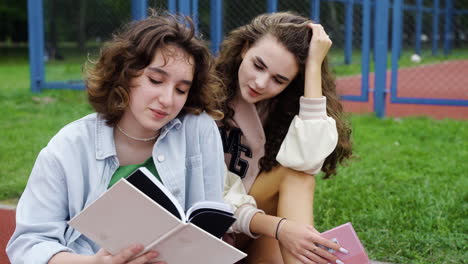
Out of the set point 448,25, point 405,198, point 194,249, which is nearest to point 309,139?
point 194,249

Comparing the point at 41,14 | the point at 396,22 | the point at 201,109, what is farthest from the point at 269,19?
the point at 41,14

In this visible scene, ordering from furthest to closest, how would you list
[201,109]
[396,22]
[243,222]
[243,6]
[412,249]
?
[243,6] < [396,22] < [412,249] < [243,222] < [201,109]

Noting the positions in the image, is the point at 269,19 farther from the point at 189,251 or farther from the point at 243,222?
the point at 189,251

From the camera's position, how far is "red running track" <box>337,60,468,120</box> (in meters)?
7.59

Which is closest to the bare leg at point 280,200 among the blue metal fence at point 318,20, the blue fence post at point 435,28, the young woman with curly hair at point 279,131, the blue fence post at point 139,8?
the young woman with curly hair at point 279,131

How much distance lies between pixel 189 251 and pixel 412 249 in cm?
153

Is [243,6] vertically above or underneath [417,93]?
above

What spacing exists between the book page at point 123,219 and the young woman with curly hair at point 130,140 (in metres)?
0.10

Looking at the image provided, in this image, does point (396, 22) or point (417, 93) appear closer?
point (396, 22)

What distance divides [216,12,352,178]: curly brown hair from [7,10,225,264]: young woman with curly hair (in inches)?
17.2

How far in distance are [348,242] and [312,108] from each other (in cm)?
52

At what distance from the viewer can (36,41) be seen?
28.4 feet

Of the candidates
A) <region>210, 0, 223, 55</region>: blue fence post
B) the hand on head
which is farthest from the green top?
<region>210, 0, 223, 55</region>: blue fence post

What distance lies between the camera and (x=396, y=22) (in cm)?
680
